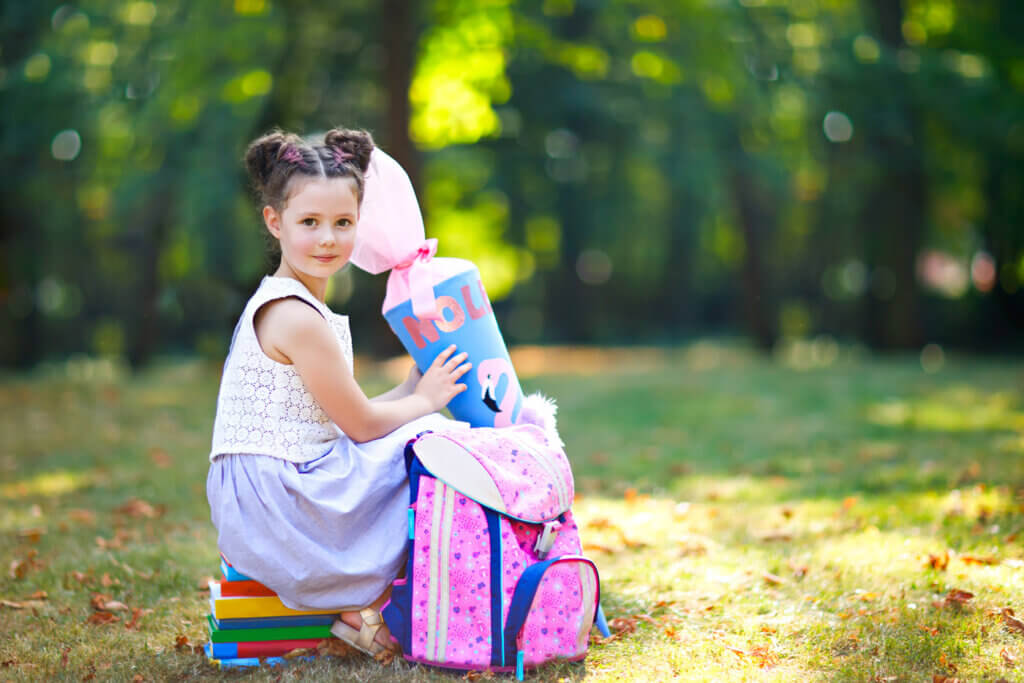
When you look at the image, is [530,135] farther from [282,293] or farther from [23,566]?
[282,293]

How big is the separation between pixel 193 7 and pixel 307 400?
26.4 feet

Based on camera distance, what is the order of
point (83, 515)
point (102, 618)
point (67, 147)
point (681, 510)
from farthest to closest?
point (67, 147) < point (83, 515) < point (681, 510) < point (102, 618)

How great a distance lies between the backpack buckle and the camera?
9.48 feet

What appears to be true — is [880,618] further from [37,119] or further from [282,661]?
[37,119]

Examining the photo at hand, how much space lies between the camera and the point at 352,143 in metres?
2.96

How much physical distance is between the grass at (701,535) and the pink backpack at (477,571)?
0.36 feet

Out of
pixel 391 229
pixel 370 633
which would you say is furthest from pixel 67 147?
pixel 370 633

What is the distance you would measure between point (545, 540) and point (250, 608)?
0.93 metres

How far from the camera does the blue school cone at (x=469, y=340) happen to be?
3000 millimetres

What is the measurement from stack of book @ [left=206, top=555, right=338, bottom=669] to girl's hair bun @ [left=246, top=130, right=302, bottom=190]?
1.21 m

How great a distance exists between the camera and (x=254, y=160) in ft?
9.63

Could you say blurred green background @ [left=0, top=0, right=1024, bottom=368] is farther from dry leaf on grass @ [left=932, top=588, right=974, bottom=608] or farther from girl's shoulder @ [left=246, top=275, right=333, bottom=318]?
dry leaf on grass @ [left=932, top=588, right=974, bottom=608]

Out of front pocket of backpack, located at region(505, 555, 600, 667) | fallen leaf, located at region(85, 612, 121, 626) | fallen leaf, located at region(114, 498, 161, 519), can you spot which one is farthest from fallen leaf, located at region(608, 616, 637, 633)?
fallen leaf, located at region(114, 498, 161, 519)

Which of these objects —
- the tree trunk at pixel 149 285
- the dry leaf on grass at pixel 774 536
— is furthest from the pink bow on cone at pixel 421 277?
the tree trunk at pixel 149 285
